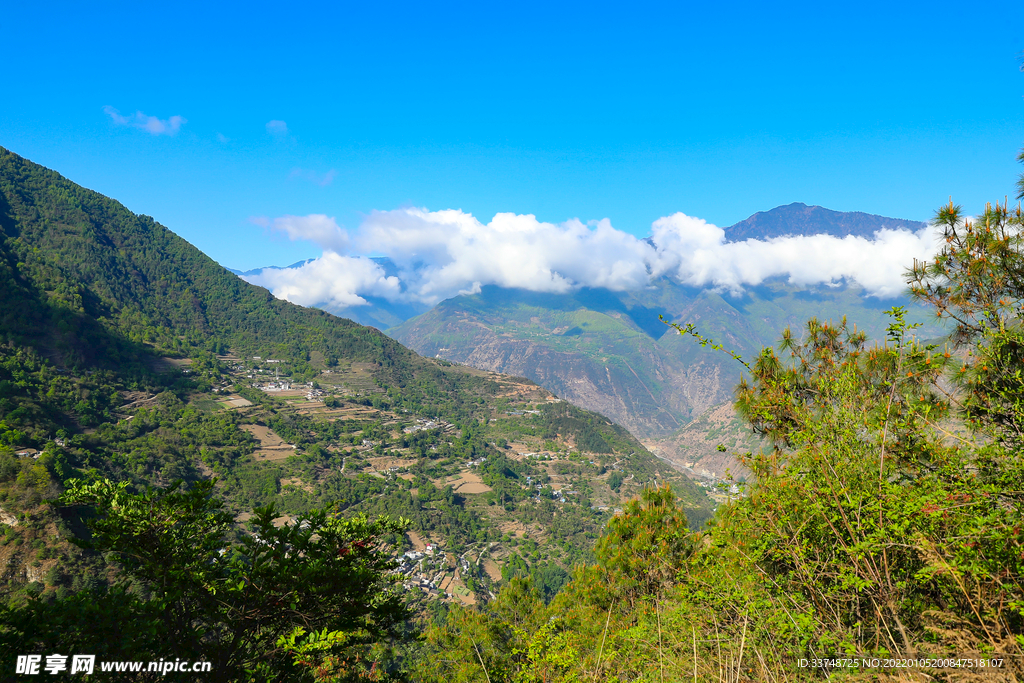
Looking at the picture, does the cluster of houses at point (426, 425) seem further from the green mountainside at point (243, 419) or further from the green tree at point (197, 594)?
the green tree at point (197, 594)

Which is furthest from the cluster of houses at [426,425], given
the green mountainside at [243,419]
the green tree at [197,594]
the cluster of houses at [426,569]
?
the green tree at [197,594]

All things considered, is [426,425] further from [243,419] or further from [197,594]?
[197,594]

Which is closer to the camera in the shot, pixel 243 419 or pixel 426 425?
pixel 243 419

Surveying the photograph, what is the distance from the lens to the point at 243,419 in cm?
9281

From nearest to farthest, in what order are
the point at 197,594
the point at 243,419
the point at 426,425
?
the point at 197,594 → the point at 243,419 → the point at 426,425

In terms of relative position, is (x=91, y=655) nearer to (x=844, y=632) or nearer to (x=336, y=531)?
(x=336, y=531)

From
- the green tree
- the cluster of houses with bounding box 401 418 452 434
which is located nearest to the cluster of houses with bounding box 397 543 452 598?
the cluster of houses with bounding box 401 418 452 434

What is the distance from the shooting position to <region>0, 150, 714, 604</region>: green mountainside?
56.2 metres

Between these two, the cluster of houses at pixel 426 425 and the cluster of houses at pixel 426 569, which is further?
the cluster of houses at pixel 426 425

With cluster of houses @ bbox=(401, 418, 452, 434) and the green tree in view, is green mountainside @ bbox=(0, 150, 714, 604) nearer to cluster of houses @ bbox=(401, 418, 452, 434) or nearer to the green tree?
cluster of houses @ bbox=(401, 418, 452, 434)

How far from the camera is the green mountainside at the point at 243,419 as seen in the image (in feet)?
184

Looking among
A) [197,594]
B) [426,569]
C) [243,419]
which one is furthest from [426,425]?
[197,594]

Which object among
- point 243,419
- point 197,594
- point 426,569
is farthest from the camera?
point 243,419

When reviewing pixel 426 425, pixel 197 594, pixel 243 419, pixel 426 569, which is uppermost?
pixel 197 594
